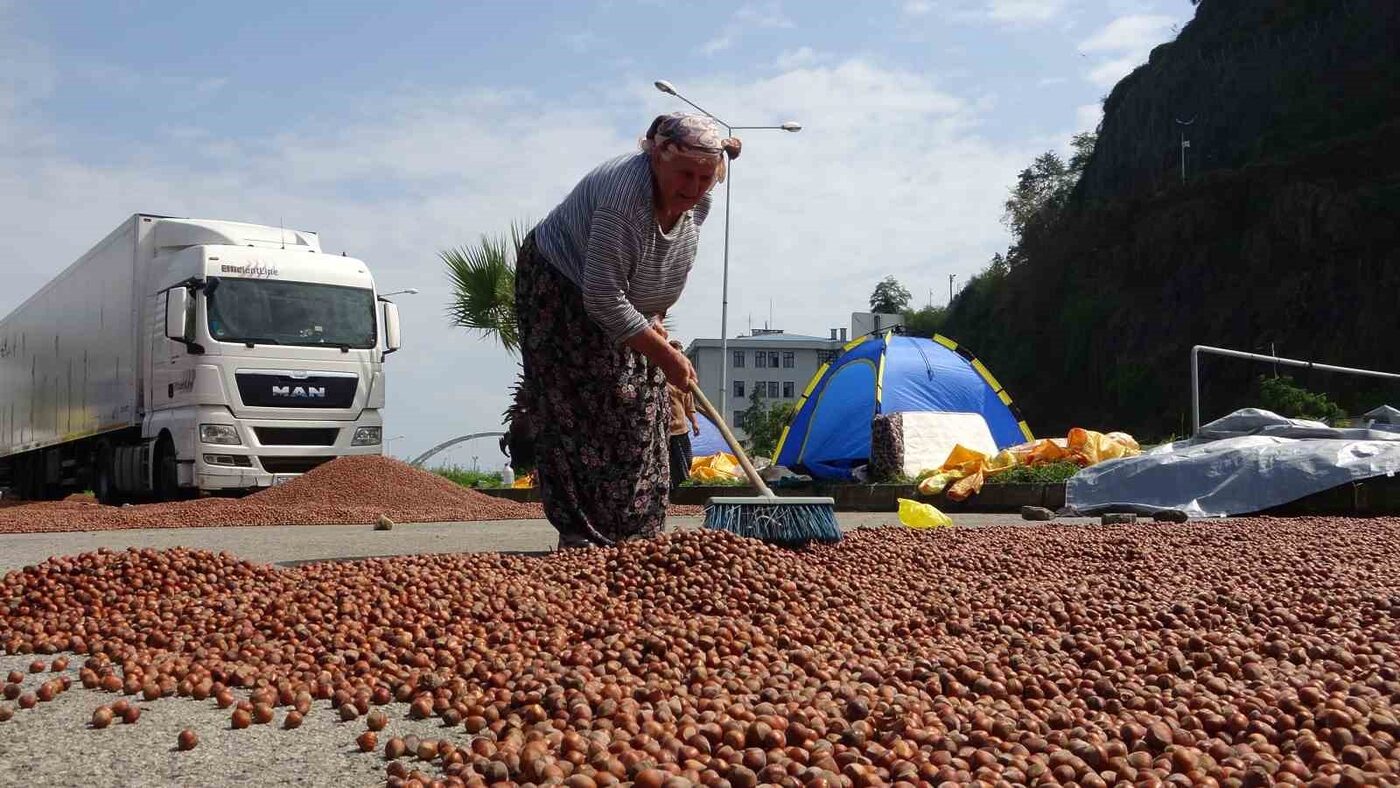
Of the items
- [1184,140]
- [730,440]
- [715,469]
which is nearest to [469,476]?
[715,469]

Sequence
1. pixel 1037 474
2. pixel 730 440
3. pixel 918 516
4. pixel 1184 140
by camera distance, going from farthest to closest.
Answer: pixel 1184 140, pixel 1037 474, pixel 918 516, pixel 730 440

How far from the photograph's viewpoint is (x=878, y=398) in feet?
44.7

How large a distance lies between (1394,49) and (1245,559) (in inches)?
1727

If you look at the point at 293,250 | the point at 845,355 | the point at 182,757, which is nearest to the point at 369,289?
the point at 293,250

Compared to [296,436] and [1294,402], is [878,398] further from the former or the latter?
[1294,402]

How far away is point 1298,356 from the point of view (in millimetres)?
34469

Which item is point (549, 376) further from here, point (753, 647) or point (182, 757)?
point (182, 757)

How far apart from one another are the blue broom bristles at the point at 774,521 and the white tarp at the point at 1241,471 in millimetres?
4117

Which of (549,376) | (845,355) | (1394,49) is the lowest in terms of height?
(549,376)

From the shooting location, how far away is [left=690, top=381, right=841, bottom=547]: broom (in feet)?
13.9

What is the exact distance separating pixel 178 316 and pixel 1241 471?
8905mm

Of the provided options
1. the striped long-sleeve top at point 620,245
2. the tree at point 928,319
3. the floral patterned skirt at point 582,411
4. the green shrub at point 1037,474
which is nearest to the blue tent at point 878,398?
the green shrub at point 1037,474

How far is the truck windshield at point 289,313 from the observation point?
11398mm

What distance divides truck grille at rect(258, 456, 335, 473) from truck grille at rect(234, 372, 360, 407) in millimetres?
525
